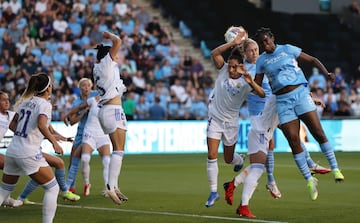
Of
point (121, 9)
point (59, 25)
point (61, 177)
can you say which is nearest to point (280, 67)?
point (61, 177)

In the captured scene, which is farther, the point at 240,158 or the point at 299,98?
the point at 240,158

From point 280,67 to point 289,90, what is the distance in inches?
13.8

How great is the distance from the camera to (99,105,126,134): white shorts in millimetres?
14812

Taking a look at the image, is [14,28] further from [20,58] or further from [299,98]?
[299,98]

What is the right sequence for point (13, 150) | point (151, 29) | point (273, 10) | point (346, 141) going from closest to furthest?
1. point (13, 150)
2. point (346, 141)
3. point (151, 29)
4. point (273, 10)

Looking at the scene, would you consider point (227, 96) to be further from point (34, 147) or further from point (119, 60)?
point (119, 60)

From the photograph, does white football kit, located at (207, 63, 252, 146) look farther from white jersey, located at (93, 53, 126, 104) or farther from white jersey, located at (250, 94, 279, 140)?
white jersey, located at (93, 53, 126, 104)

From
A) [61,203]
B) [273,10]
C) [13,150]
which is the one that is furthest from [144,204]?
[273,10]

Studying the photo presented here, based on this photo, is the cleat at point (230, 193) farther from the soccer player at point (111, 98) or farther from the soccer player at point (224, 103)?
the soccer player at point (111, 98)

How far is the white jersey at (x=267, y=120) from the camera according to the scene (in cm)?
1366

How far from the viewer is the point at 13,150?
1138 centimetres

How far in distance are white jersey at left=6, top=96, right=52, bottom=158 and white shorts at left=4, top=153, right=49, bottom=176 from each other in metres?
0.05

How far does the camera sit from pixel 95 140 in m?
16.6

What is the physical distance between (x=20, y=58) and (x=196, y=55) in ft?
26.9
